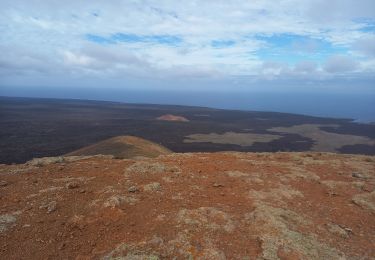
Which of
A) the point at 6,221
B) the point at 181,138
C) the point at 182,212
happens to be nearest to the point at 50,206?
the point at 6,221

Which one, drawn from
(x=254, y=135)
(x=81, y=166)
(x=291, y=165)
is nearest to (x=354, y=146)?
(x=254, y=135)

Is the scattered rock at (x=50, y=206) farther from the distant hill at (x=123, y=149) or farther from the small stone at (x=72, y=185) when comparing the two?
the distant hill at (x=123, y=149)

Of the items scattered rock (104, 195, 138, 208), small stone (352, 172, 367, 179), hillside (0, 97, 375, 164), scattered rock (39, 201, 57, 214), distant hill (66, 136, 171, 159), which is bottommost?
hillside (0, 97, 375, 164)

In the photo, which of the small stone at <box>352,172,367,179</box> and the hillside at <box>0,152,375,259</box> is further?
the small stone at <box>352,172,367,179</box>

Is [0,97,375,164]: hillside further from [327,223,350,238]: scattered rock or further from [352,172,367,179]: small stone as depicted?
[327,223,350,238]: scattered rock

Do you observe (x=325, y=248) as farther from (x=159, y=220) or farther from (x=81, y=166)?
(x=81, y=166)

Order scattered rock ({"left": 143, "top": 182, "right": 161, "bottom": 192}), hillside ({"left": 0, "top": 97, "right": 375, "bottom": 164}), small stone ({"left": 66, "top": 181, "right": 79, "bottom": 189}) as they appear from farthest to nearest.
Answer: hillside ({"left": 0, "top": 97, "right": 375, "bottom": 164}), scattered rock ({"left": 143, "top": 182, "right": 161, "bottom": 192}), small stone ({"left": 66, "top": 181, "right": 79, "bottom": 189})

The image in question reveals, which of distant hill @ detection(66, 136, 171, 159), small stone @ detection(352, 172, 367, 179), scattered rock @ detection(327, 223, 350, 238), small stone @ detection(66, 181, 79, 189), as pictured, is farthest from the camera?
distant hill @ detection(66, 136, 171, 159)

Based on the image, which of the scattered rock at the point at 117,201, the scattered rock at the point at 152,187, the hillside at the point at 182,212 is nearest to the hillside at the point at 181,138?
the hillside at the point at 182,212

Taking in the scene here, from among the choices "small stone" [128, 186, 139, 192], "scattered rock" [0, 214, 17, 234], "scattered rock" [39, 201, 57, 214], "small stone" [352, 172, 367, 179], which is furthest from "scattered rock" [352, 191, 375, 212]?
"scattered rock" [0, 214, 17, 234]
